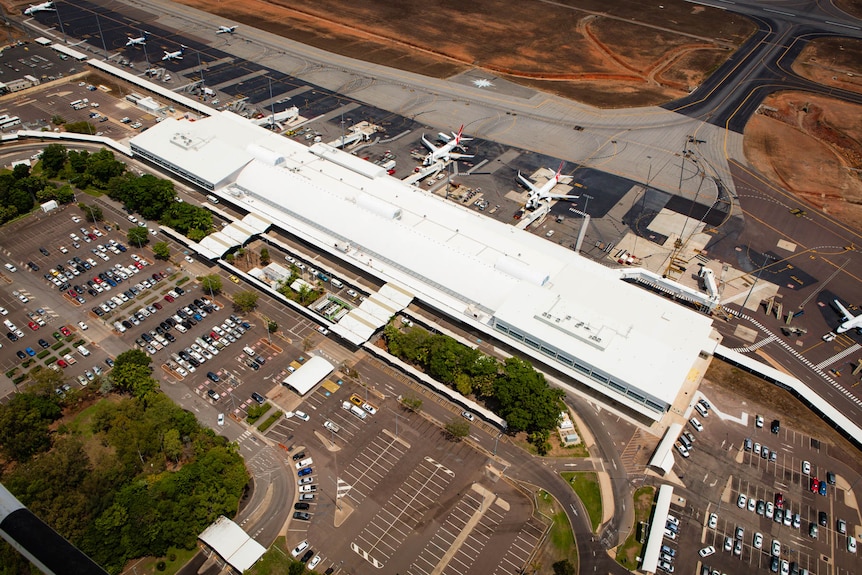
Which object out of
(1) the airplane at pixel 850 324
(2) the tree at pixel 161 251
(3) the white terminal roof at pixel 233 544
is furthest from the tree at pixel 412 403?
(1) the airplane at pixel 850 324

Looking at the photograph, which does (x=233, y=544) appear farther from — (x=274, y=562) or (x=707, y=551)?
(x=707, y=551)

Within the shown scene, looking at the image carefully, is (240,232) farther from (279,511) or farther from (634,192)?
(634,192)

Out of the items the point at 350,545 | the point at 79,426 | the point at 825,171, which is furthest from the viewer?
the point at 825,171

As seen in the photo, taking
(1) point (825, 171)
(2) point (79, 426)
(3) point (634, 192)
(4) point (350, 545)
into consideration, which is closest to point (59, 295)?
(2) point (79, 426)

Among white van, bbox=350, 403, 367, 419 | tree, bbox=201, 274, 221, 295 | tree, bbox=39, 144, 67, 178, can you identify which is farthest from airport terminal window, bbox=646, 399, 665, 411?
tree, bbox=39, 144, 67, 178

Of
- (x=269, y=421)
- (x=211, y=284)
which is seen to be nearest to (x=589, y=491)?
(x=269, y=421)

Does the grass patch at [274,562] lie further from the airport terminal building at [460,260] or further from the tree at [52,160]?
the tree at [52,160]

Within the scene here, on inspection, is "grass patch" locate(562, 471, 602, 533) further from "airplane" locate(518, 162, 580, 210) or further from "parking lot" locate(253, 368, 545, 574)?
"airplane" locate(518, 162, 580, 210)
